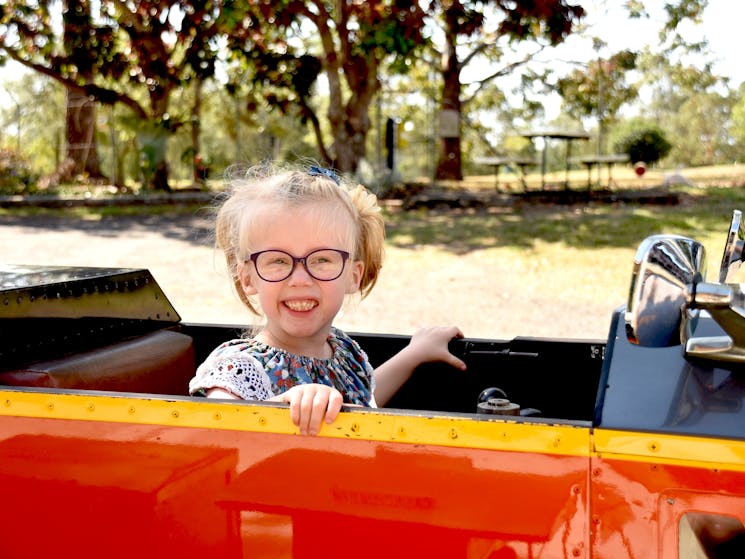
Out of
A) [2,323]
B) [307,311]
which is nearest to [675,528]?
[307,311]

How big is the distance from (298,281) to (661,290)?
0.85 meters

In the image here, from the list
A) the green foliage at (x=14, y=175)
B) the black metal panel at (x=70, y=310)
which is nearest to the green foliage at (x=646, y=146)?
the green foliage at (x=14, y=175)

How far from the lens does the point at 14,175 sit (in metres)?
15.6

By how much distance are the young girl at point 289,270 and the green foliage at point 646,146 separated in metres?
24.5

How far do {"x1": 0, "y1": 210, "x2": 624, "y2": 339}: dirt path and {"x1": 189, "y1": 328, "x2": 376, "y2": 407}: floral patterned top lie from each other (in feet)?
9.34

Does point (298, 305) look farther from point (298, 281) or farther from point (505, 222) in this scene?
point (505, 222)

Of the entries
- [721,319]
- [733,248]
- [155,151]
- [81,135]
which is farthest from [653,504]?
[81,135]

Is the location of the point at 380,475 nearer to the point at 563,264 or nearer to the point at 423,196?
the point at 563,264

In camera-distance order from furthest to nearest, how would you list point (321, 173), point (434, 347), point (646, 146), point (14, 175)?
point (646, 146), point (14, 175), point (434, 347), point (321, 173)

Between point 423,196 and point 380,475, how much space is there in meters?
10.4

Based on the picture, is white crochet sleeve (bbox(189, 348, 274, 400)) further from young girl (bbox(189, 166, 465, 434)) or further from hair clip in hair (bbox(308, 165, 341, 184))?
hair clip in hair (bbox(308, 165, 341, 184))

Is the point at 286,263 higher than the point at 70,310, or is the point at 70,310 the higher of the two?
the point at 286,263

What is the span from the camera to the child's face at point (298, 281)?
210cm

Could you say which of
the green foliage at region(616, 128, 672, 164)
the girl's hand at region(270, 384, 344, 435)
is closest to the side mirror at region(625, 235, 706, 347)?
the girl's hand at region(270, 384, 344, 435)
